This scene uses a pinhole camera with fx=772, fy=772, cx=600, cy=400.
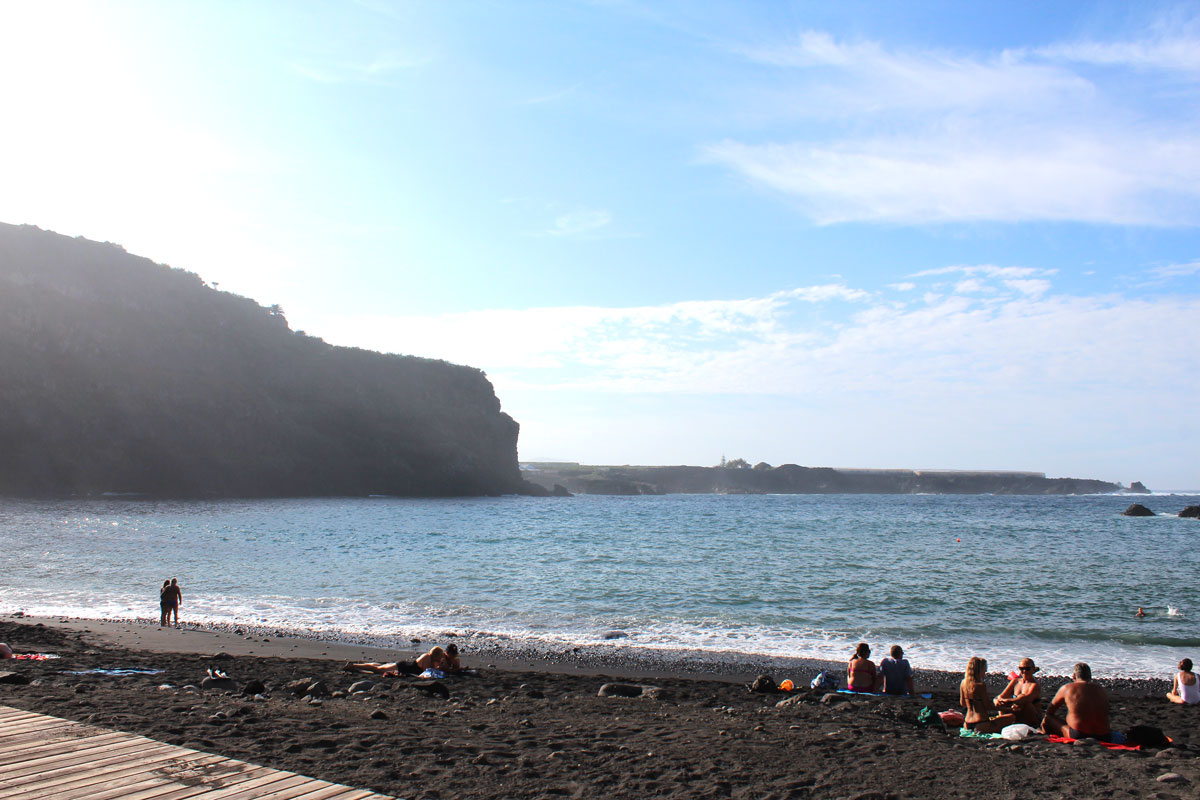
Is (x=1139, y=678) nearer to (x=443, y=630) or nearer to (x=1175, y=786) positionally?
(x=1175, y=786)

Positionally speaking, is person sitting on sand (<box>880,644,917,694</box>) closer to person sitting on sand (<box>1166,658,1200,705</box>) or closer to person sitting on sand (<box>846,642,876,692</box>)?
person sitting on sand (<box>846,642,876,692</box>)

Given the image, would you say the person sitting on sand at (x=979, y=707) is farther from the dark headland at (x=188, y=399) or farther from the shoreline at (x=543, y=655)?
the dark headland at (x=188, y=399)

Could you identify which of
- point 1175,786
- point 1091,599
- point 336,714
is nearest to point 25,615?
point 336,714

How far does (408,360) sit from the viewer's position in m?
117

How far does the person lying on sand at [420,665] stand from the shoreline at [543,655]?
1339 millimetres

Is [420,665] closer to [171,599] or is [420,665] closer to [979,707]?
[979,707]

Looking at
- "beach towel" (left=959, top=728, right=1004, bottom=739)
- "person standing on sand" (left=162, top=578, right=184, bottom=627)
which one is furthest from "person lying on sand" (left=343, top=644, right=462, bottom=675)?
"beach towel" (left=959, top=728, right=1004, bottom=739)

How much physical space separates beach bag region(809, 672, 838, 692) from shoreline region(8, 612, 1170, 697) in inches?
23.9

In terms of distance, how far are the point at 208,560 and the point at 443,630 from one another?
1734cm

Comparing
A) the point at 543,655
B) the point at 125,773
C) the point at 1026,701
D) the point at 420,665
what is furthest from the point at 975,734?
the point at 125,773

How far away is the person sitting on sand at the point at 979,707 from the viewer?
9.43 metres

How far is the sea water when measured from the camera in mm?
18125

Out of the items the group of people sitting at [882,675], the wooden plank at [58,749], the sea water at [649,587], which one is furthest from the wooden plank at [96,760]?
the sea water at [649,587]

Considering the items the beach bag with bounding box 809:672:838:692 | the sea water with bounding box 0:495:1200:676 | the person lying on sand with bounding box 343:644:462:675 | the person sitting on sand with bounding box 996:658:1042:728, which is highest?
the person sitting on sand with bounding box 996:658:1042:728
